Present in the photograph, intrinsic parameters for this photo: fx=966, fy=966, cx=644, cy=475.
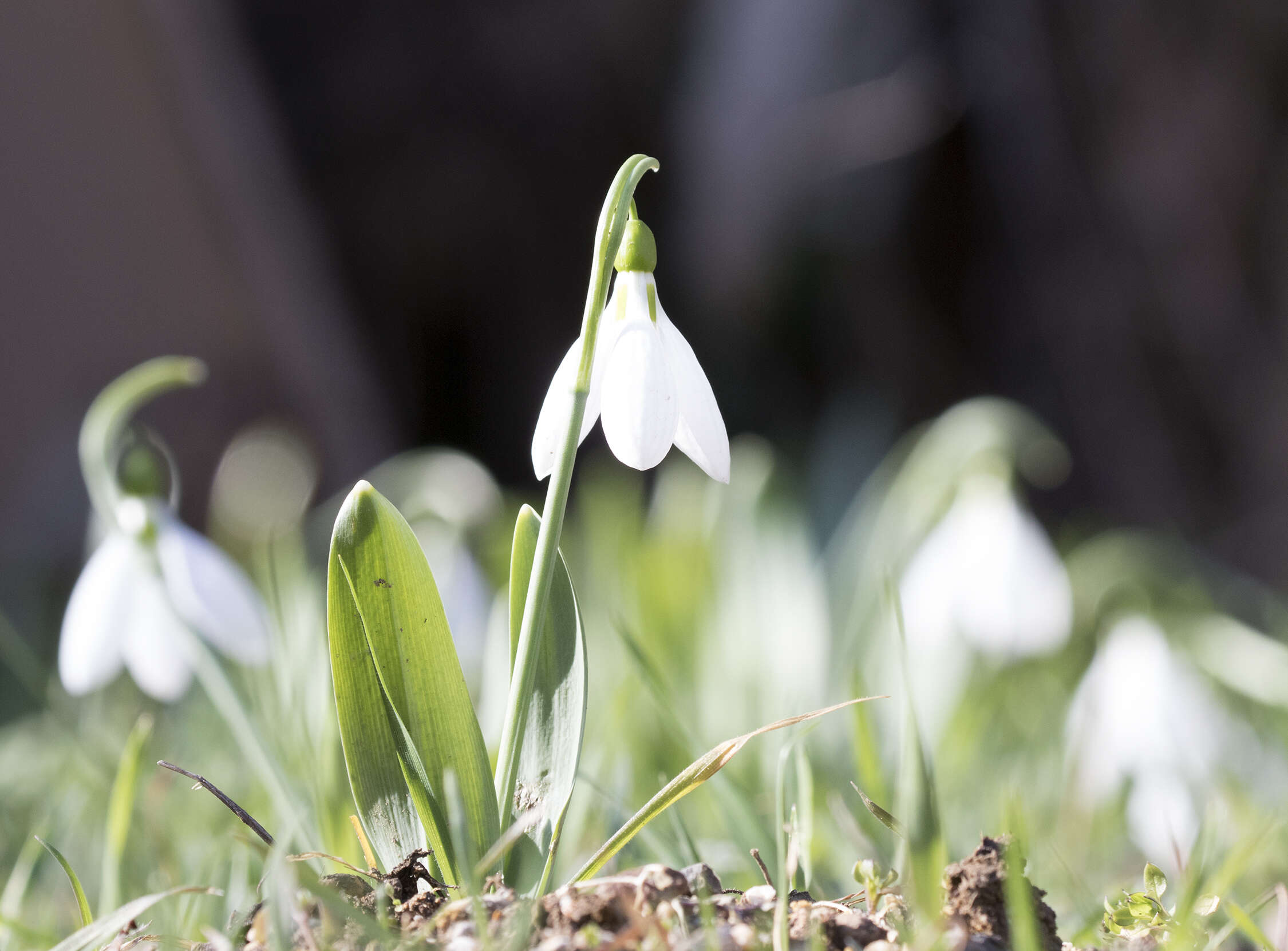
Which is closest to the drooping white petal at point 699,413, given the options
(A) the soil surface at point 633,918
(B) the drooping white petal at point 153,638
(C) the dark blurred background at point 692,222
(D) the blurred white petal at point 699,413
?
(D) the blurred white petal at point 699,413

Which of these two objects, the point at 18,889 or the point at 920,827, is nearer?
the point at 920,827

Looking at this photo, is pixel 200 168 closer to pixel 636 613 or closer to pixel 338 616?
pixel 636 613

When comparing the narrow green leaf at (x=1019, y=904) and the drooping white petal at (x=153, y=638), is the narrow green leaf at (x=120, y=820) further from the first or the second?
the narrow green leaf at (x=1019, y=904)

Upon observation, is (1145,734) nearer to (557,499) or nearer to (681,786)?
(681,786)

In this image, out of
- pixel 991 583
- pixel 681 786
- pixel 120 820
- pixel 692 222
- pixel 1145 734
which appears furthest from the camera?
pixel 692 222

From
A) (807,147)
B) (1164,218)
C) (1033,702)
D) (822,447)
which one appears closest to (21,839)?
(1033,702)

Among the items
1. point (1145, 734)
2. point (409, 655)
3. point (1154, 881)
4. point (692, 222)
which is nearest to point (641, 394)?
point (409, 655)

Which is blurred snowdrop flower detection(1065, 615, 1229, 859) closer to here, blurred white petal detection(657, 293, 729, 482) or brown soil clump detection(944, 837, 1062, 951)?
brown soil clump detection(944, 837, 1062, 951)

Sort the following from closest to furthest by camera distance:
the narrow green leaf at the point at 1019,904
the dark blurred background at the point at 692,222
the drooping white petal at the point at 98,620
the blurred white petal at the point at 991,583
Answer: the narrow green leaf at the point at 1019,904 < the drooping white petal at the point at 98,620 < the blurred white petal at the point at 991,583 < the dark blurred background at the point at 692,222
